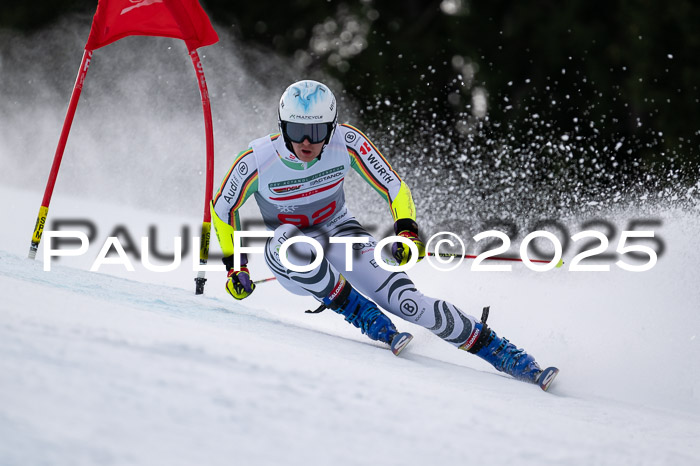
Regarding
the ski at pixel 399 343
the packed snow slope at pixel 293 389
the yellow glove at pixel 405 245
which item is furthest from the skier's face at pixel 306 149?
the ski at pixel 399 343

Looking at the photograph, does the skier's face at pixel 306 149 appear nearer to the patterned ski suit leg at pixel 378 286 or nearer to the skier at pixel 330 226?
the skier at pixel 330 226

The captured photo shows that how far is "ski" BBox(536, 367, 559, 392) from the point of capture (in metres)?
3.83

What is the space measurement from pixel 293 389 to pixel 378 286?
1688mm

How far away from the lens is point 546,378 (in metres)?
3.85

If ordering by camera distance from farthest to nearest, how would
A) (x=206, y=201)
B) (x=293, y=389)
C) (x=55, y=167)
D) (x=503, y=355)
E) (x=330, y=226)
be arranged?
(x=55, y=167) → (x=206, y=201) → (x=330, y=226) → (x=503, y=355) → (x=293, y=389)

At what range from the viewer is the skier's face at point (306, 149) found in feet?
13.7

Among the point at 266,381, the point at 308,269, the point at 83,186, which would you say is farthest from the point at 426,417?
the point at 83,186

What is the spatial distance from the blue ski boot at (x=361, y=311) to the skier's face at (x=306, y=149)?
0.64 metres

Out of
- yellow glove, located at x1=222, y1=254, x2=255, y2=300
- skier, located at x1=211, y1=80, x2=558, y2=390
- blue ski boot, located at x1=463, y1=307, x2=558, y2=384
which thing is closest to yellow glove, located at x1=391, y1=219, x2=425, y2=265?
skier, located at x1=211, y1=80, x2=558, y2=390

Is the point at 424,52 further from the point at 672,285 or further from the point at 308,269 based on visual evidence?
the point at 308,269

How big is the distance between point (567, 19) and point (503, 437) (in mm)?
15807

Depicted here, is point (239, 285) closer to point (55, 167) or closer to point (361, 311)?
point (361, 311)

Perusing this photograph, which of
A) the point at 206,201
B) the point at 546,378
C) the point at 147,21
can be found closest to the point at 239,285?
the point at 206,201

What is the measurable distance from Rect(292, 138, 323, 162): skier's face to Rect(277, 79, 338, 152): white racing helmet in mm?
22
